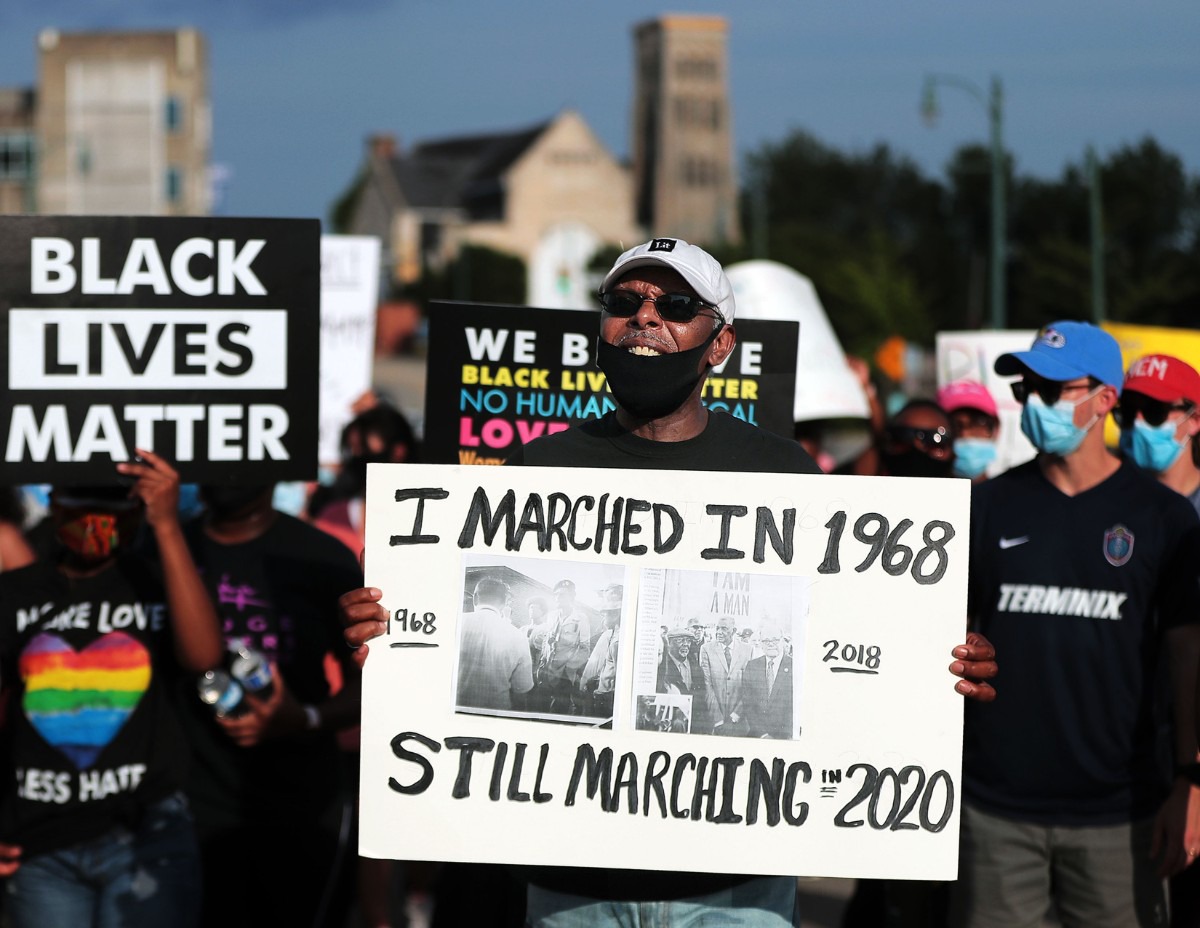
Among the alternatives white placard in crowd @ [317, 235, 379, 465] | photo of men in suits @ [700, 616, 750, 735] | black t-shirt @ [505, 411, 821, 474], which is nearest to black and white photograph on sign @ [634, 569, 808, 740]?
photo of men in suits @ [700, 616, 750, 735]

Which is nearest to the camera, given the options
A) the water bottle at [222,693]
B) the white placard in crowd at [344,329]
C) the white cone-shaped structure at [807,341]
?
the water bottle at [222,693]

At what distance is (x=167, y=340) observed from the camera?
15.7ft

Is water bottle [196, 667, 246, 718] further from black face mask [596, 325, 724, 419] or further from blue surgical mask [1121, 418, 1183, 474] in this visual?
blue surgical mask [1121, 418, 1183, 474]

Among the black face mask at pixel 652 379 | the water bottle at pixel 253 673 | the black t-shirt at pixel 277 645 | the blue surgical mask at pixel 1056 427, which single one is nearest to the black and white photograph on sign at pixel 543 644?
the black face mask at pixel 652 379


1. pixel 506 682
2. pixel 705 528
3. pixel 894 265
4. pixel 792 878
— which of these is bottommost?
pixel 792 878

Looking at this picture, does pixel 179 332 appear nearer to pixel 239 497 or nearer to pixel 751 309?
pixel 239 497

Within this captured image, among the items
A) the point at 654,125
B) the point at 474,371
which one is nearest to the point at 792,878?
the point at 474,371

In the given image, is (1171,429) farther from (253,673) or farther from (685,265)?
(253,673)

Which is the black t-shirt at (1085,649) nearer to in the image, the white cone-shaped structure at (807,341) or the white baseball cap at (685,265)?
the white baseball cap at (685,265)

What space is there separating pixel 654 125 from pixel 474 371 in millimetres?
111649

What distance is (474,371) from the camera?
17.3 feet

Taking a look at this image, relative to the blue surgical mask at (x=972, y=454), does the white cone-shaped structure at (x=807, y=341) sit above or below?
above

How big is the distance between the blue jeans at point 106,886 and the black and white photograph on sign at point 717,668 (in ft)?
5.60

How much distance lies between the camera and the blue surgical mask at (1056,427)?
4.58 metres
